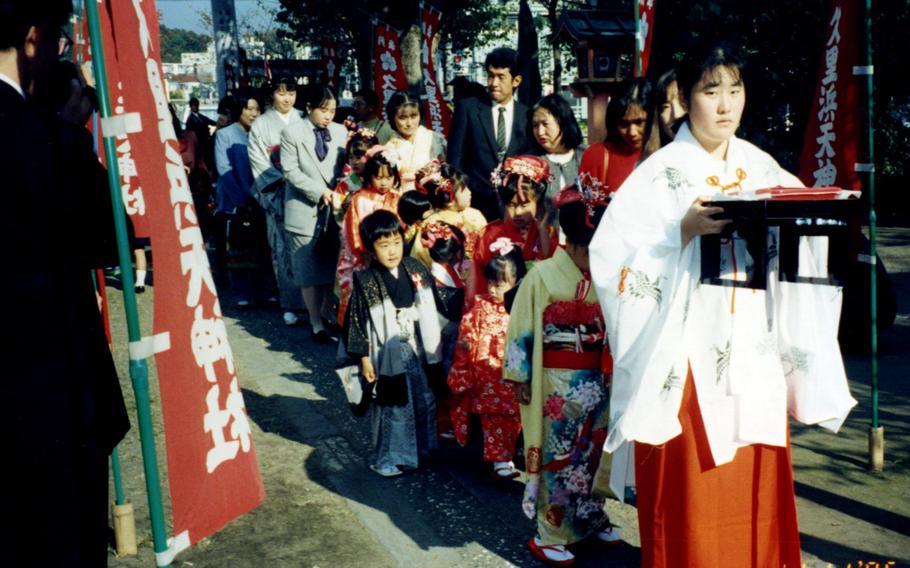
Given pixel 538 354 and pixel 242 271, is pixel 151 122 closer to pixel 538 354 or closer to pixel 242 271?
pixel 538 354

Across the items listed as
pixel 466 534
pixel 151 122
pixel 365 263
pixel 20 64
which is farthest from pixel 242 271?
pixel 20 64

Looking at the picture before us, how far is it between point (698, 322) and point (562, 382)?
101cm

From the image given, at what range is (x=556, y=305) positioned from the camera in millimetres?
4105

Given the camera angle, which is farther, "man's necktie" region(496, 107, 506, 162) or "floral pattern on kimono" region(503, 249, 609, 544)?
"man's necktie" region(496, 107, 506, 162)

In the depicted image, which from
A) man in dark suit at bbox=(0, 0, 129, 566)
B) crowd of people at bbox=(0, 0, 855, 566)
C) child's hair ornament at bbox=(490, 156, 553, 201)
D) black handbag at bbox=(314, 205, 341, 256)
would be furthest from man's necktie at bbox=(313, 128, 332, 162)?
man in dark suit at bbox=(0, 0, 129, 566)

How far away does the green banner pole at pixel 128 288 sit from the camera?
2814 mm

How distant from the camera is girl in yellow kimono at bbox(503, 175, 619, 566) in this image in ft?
13.4

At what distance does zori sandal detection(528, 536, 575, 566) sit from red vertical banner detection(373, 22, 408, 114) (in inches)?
256

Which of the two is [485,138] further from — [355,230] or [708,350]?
[708,350]

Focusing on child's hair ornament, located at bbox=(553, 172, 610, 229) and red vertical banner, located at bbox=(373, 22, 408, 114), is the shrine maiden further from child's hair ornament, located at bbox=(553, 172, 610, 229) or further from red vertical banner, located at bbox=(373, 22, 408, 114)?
red vertical banner, located at bbox=(373, 22, 408, 114)

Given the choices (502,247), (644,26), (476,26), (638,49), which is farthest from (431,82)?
(476,26)

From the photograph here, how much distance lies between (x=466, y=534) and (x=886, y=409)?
3.08m

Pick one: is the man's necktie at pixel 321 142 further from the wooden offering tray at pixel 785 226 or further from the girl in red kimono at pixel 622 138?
the wooden offering tray at pixel 785 226

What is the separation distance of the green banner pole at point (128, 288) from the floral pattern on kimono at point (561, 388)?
1.71m
